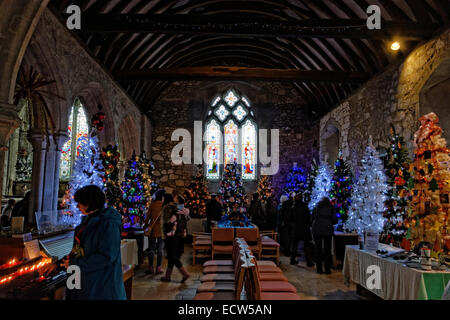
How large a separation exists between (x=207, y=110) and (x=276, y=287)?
9.23 metres

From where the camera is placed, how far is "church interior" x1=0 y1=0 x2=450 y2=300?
120 inches

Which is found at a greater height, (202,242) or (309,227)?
(309,227)

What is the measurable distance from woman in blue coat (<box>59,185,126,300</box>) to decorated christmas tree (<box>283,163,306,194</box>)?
28.7ft

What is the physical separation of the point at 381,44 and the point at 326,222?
12.2 feet

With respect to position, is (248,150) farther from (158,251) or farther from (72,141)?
(158,251)

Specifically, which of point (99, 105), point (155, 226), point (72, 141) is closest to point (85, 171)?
point (99, 105)

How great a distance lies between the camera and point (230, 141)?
459 inches

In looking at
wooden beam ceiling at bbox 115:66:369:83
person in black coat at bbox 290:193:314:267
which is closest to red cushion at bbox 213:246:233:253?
person in black coat at bbox 290:193:314:267

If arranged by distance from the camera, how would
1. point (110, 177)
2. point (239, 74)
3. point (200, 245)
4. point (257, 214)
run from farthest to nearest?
1. point (257, 214)
2. point (239, 74)
3. point (110, 177)
4. point (200, 245)

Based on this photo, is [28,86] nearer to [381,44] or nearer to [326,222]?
[326,222]

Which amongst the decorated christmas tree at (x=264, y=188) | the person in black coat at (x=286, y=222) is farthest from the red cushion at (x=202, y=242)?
the decorated christmas tree at (x=264, y=188)

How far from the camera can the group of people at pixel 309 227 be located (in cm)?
521

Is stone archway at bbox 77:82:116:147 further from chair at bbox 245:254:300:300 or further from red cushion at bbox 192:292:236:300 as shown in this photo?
chair at bbox 245:254:300:300

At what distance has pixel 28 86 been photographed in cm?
436
